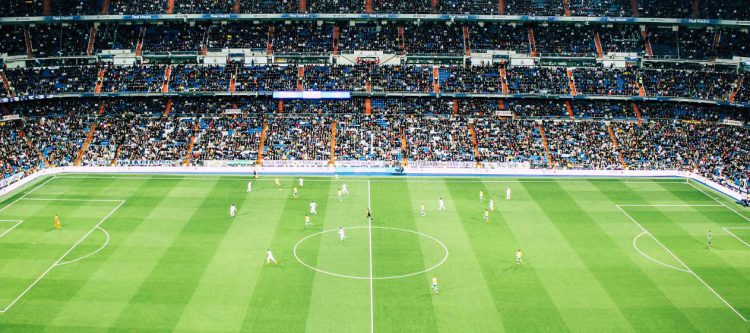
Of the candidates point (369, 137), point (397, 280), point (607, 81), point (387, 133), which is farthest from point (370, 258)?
point (607, 81)

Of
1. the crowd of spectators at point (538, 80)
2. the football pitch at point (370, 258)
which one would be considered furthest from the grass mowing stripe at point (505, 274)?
the crowd of spectators at point (538, 80)

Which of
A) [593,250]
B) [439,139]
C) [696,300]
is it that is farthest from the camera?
[439,139]

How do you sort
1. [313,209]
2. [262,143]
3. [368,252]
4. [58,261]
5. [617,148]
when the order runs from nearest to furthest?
[58,261] → [368,252] → [313,209] → [617,148] → [262,143]

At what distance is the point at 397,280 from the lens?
138 ft

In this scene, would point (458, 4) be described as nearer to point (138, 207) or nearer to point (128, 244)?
point (138, 207)

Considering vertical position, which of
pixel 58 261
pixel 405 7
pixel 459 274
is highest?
pixel 405 7

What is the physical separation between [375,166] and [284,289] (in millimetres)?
32869

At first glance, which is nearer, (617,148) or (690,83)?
(617,148)

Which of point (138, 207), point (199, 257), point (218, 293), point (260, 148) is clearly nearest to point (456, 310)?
point (218, 293)

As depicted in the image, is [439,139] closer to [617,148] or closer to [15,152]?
[617,148]

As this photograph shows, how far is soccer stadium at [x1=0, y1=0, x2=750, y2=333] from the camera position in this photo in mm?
39625

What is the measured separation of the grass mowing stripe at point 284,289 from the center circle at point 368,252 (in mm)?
728

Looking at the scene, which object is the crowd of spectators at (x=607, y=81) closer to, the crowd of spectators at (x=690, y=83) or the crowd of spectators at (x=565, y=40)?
the crowd of spectators at (x=690, y=83)

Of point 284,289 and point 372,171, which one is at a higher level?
point 372,171
